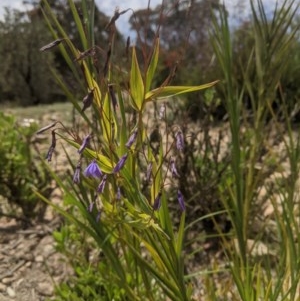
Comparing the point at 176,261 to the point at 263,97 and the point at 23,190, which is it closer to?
the point at 263,97

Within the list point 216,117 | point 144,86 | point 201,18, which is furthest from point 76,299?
point 201,18

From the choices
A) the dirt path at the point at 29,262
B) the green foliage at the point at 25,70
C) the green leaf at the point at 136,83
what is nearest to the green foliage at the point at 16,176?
the dirt path at the point at 29,262

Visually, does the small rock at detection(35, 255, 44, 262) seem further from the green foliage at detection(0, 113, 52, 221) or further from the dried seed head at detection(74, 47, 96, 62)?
the dried seed head at detection(74, 47, 96, 62)

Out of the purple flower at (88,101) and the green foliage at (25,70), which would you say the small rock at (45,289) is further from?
the green foliage at (25,70)

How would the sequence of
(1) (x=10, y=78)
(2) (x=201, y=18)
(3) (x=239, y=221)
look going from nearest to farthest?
(3) (x=239, y=221)
(1) (x=10, y=78)
(2) (x=201, y=18)

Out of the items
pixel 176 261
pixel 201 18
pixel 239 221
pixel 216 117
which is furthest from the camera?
pixel 201 18

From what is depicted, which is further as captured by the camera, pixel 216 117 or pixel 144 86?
pixel 216 117

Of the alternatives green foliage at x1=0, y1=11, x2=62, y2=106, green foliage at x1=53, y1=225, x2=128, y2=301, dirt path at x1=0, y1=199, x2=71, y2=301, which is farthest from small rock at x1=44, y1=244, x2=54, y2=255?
green foliage at x1=0, y1=11, x2=62, y2=106

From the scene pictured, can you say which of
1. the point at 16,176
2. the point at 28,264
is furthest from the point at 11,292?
the point at 16,176

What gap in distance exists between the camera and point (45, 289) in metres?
1.81

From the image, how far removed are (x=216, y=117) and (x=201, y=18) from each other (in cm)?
393

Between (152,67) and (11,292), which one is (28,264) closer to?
(11,292)

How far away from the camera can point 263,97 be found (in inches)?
57.6

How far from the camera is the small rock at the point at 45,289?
5.87 feet
